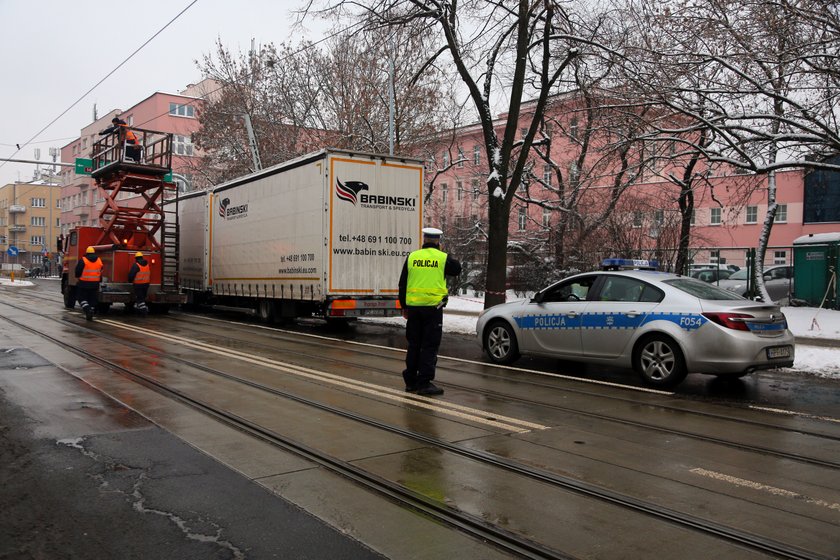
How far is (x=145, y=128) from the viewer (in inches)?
2296

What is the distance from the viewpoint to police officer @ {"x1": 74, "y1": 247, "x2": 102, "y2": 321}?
1696cm

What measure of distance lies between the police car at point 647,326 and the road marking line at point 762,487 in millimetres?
3305

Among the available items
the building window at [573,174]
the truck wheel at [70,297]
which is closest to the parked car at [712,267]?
the building window at [573,174]

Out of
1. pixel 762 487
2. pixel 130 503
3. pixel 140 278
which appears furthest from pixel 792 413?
pixel 140 278

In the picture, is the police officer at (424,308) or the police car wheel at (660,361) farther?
the police car wheel at (660,361)

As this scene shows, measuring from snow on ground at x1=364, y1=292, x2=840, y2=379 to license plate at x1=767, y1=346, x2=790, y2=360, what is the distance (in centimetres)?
224

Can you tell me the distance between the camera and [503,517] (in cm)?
403

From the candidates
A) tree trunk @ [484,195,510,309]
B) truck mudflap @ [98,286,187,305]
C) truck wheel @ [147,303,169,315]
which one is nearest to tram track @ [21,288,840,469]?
tree trunk @ [484,195,510,309]

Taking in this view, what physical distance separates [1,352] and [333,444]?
7967mm

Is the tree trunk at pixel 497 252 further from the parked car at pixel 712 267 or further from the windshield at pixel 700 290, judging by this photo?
the parked car at pixel 712 267

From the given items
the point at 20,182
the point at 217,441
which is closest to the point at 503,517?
the point at 217,441

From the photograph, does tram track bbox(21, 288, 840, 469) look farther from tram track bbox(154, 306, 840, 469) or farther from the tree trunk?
the tree trunk

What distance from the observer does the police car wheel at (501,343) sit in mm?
10328

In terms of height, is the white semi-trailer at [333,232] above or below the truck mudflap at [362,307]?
above
